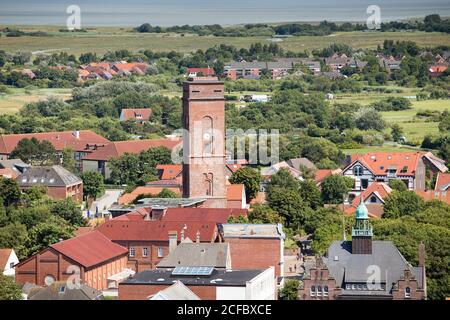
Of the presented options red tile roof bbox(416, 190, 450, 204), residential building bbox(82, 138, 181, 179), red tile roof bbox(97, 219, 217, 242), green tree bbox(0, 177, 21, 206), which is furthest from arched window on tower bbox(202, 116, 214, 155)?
residential building bbox(82, 138, 181, 179)

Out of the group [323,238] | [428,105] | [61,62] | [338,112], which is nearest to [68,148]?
[338,112]

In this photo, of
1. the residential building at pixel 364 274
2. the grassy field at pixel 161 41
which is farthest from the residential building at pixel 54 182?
the grassy field at pixel 161 41

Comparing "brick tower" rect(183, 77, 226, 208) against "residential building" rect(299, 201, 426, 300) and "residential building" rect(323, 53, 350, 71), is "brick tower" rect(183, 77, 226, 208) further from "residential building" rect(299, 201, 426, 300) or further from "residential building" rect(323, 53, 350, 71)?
"residential building" rect(323, 53, 350, 71)

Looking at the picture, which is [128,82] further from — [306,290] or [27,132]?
[306,290]

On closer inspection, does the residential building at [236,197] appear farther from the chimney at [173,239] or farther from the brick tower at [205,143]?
the chimney at [173,239]

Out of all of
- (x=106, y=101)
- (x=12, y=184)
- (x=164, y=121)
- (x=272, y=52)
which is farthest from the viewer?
(x=272, y=52)

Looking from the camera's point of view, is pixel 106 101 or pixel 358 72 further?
pixel 358 72

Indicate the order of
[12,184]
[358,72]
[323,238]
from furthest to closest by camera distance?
1. [358,72]
2. [12,184]
3. [323,238]
